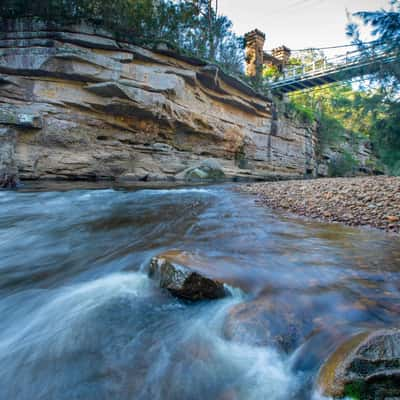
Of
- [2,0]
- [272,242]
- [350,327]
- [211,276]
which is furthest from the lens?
[2,0]

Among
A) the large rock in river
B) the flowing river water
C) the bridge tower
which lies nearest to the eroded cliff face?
the large rock in river

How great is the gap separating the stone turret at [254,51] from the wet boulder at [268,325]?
18325 millimetres

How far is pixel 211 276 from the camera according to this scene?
2002 millimetres

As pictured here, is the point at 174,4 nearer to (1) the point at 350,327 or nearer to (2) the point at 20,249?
(2) the point at 20,249

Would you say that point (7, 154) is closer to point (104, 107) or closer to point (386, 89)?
point (104, 107)

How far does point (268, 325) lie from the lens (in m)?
1.56

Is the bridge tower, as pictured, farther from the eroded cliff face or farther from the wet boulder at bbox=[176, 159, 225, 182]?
the wet boulder at bbox=[176, 159, 225, 182]

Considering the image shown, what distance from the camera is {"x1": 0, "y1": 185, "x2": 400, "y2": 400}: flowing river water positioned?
1.31m

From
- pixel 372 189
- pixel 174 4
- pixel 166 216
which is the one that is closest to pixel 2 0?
pixel 174 4

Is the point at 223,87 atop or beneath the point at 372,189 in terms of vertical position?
atop

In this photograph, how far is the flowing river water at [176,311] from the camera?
4.28 ft

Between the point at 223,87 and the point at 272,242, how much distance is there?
12542mm

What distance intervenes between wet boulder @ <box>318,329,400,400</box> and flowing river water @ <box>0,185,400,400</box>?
0.15 m

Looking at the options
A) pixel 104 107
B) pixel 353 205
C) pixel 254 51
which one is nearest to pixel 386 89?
pixel 353 205
